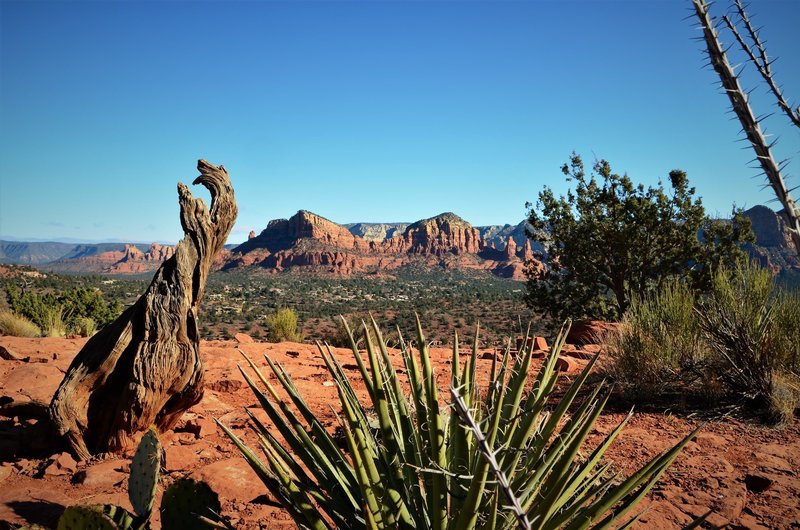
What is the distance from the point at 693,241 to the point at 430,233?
10356 cm

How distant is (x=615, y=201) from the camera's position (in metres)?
14.9

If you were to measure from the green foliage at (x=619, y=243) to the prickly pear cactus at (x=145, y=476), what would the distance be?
522 inches

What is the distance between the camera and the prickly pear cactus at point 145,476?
2.36m

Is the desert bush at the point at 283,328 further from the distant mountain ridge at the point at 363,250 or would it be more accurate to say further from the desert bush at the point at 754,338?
the distant mountain ridge at the point at 363,250

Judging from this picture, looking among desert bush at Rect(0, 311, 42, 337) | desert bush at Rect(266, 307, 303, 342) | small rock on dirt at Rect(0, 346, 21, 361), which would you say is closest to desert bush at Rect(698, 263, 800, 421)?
small rock on dirt at Rect(0, 346, 21, 361)

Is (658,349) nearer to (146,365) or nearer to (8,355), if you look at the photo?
(146,365)

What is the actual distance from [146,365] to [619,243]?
1368cm

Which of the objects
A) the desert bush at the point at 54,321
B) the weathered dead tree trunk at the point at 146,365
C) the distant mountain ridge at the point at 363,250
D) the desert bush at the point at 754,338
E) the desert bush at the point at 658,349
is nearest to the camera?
the weathered dead tree trunk at the point at 146,365

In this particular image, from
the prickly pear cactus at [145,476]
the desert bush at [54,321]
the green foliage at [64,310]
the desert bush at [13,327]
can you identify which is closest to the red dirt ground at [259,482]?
the prickly pear cactus at [145,476]

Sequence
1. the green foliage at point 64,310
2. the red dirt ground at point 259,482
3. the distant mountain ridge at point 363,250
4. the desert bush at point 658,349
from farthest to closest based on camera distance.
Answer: the distant mountain ridge at point 363,250
the green foliage at point 64,310
the desert bush at point 658,349
the red dirt ground at point 259,482

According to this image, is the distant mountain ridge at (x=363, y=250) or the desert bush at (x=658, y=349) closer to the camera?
the desert bush at (x=658, y=349)

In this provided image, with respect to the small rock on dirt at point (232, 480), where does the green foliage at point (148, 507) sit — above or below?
above

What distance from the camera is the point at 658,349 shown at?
609cm

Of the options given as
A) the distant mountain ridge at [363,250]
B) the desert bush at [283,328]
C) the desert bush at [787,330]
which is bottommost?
the desert bush at [283,328]
